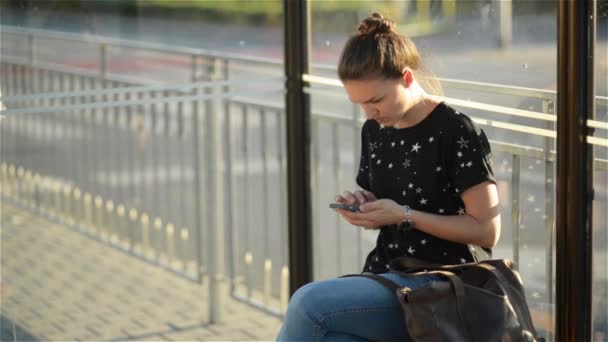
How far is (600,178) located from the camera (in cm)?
312

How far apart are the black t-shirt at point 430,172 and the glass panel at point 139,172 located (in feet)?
3.72

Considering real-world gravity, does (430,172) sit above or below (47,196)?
above

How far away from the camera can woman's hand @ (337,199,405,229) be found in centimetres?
303

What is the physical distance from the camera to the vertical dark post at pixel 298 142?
415 cm

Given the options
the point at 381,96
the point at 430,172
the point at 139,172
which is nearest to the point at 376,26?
the point at 381,96

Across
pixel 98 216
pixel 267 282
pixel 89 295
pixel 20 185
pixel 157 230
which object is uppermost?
pixel 20 185

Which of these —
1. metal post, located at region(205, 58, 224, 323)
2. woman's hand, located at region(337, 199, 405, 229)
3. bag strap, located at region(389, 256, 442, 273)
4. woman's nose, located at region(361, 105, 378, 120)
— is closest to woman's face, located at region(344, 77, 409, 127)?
woman's nose, located at region(361, 105, 378, 120)

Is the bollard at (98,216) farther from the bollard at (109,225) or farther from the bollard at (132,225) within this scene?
the bollard at (132,225)

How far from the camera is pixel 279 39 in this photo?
13.9 ft

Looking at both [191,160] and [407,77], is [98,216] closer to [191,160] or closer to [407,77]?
[191,160]

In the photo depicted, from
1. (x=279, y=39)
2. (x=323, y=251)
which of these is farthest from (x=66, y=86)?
(x=323, y=251)

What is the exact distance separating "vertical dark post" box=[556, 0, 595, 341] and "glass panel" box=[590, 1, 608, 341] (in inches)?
0.7

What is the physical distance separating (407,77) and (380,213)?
391 millimetres

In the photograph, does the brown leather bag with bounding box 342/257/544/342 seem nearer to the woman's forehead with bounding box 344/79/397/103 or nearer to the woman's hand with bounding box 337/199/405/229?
the woman's hand with bounding box 337/199/405/229
